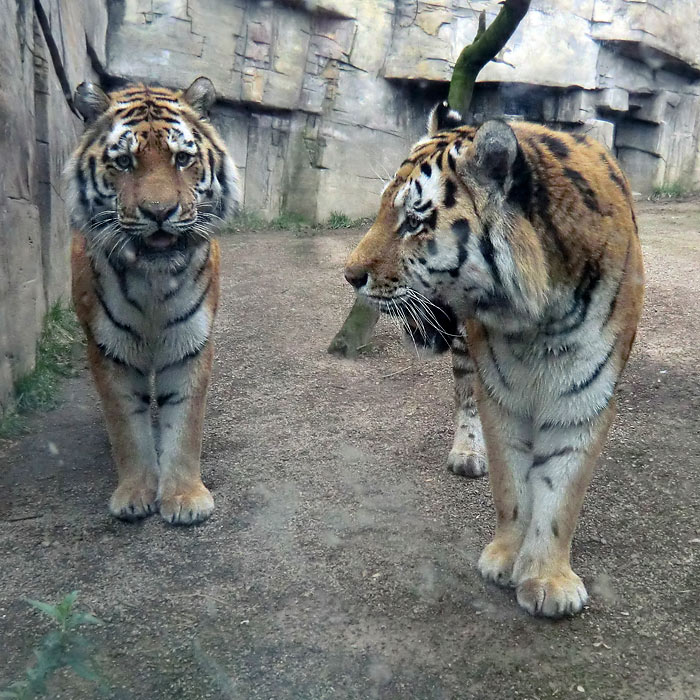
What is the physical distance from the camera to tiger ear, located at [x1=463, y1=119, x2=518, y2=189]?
79.8 inches

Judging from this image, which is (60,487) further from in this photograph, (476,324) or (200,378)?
(476,324)

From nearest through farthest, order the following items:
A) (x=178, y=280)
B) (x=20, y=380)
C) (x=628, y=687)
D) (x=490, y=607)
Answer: (x=628, y=687) < (x=490, y=607) < (x=178, y=280) < (x=20, y=380)

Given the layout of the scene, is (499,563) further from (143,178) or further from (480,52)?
(480,52)

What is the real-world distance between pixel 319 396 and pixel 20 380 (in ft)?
4.90

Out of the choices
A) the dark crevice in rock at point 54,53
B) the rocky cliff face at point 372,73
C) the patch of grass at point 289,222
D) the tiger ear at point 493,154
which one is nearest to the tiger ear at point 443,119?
the tiger ear at point 493,154

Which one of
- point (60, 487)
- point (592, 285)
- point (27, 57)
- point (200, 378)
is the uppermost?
point (27, 57)

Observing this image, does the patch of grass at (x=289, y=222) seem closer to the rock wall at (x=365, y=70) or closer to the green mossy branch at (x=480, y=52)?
the rock wall at (x=365, y=70)

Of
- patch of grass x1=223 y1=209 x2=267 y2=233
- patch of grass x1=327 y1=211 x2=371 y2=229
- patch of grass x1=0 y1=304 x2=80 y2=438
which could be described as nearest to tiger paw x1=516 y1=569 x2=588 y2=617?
patch of grass x1=0 y1=304 x2=80 y2=438

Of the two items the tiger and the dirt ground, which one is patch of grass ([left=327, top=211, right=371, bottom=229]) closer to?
the dirt ground

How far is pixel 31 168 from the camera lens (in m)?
4.16

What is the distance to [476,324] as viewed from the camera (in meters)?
2.51

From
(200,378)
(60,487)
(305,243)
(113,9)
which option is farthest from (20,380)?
(113,9)

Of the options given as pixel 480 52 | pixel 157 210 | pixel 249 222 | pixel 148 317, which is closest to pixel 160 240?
pixel 157 210

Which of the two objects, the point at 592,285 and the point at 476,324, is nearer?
the point at 592,285
